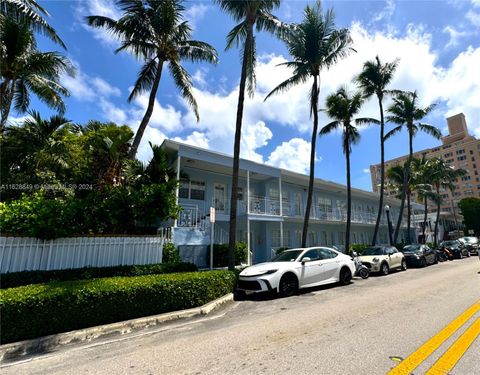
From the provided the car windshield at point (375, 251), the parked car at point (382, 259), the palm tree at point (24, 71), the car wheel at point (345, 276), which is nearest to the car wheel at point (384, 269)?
the parked car at point (382, 259)

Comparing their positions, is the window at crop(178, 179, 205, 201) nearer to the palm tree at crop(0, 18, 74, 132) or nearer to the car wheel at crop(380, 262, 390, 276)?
the palm tree at crop(0, 18, 74, 132)

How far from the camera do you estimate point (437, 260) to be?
1994 centimetres

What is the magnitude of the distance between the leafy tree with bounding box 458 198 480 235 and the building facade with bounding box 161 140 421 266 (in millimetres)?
42881

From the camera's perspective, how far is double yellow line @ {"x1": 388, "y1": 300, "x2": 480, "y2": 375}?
3.42 m

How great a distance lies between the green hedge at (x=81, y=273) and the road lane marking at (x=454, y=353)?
7773mm

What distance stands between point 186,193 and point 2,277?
1086cm

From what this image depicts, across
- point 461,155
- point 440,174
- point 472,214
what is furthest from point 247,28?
point 461,155

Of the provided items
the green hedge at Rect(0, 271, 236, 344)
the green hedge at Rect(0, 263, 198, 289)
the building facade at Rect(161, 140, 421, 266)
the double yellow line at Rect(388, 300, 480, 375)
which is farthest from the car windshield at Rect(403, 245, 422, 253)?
the green hedge at Rect(0, 271, 236, 344)

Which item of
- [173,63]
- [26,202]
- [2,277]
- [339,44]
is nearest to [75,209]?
[26,202]

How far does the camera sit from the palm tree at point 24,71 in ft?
37.1

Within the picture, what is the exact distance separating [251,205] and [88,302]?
519 inches

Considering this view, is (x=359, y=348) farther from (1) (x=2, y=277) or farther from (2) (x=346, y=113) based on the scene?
(2) (x=346, y=113)

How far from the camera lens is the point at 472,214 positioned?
186 feet

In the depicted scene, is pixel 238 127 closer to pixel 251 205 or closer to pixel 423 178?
pixel 251 205
